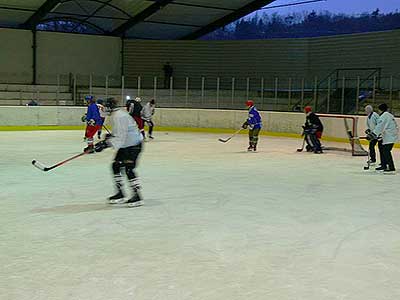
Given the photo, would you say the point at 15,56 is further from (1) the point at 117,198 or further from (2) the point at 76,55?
(1) the point at 117,198

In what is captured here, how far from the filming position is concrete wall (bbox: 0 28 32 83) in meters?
22.5

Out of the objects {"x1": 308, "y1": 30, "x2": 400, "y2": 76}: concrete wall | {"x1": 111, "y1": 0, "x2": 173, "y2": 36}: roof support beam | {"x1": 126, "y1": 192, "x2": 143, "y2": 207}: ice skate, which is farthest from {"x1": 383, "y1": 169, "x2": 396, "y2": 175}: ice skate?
{"x1": 111, "y1": 0, "x2": 173, "y2": 36}: roof support beam

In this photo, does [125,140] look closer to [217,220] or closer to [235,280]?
[217,220]

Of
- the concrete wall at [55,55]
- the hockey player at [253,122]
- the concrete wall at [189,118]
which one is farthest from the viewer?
the concrete wall at [55,55]

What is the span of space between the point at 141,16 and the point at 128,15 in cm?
65

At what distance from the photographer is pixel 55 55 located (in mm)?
23672

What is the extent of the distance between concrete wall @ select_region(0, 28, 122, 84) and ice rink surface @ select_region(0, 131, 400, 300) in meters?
15.1

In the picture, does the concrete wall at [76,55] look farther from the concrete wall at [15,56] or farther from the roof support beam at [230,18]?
the roof support beam at [230,18]

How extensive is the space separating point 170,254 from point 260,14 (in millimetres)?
22511

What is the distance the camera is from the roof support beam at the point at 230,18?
22.6 metres

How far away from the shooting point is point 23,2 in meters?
20.6

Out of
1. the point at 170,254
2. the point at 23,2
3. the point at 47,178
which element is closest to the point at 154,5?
the point at 23,2

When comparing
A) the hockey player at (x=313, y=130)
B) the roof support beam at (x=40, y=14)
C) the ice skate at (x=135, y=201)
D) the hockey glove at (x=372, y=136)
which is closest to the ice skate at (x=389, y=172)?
the hockey glove at (x=372, y=136)

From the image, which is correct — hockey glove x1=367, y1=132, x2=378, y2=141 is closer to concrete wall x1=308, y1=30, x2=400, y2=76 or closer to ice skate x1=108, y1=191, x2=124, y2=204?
ice skate x1=108, y1=191, x2=124, y2=204
